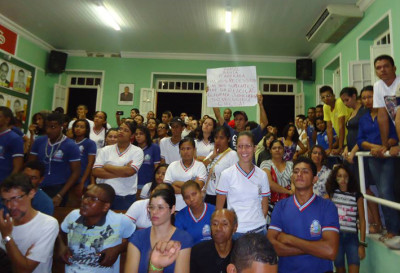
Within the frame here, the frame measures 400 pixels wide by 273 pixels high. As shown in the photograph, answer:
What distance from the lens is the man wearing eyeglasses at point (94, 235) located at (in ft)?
6.39

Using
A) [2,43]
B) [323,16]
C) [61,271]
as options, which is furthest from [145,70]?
[61,271]

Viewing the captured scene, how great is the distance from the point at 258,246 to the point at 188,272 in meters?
0.84

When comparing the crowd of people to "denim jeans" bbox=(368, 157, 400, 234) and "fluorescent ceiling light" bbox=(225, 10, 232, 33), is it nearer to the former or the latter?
"denim jeans" bbox=(368, 157, 400, 234)

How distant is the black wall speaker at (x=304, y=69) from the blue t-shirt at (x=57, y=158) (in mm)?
7440

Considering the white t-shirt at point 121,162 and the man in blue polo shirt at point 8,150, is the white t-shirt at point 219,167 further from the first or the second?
the man in blue polo shirt at point 8,150

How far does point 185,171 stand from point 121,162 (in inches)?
29.0

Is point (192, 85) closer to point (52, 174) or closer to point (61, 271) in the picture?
point (52, 174)

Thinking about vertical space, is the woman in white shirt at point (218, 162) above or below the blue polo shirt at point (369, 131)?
below

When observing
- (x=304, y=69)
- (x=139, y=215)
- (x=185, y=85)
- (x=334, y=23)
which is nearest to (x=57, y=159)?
(x=139, y=215)

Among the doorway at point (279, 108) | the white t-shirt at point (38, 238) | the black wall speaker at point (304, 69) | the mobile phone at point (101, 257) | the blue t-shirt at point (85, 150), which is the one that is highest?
the black wall speaker at point (304, 69)

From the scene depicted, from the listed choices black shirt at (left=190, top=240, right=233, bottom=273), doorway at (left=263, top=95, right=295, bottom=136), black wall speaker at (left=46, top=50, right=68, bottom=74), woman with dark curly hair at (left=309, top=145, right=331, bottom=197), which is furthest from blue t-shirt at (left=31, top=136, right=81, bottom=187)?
doorway at (left=263, top=95, right=295, bottom=136)

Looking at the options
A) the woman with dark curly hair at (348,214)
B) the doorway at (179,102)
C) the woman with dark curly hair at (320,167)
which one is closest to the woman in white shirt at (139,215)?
the woman with dark curly hair at (348,214)

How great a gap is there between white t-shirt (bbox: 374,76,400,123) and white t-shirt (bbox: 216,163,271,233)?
144 cm

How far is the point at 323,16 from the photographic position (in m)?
6.14
